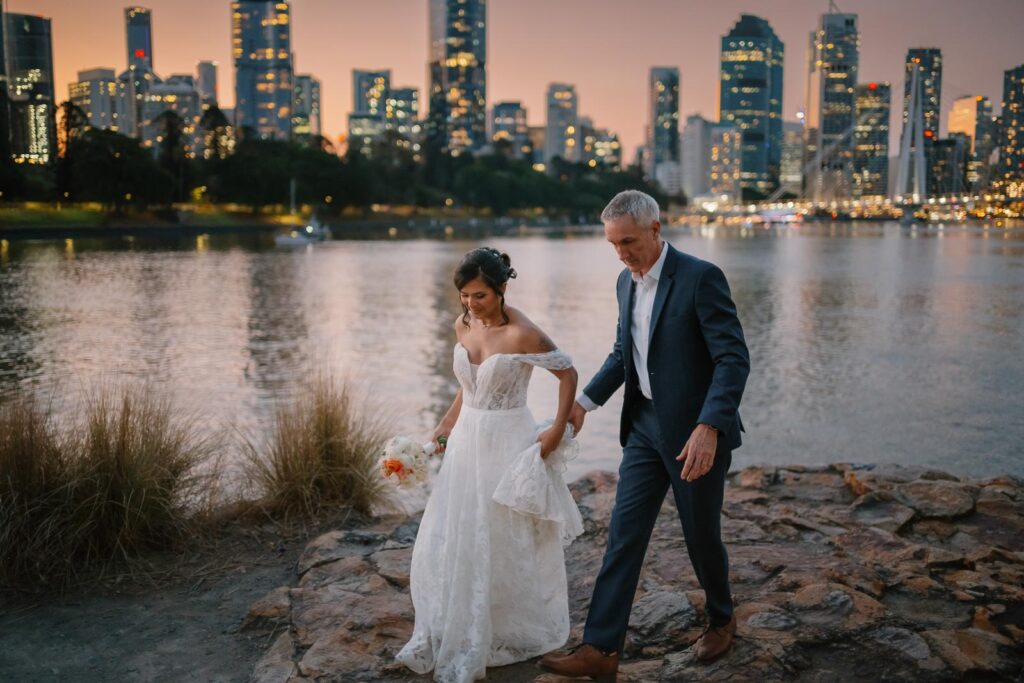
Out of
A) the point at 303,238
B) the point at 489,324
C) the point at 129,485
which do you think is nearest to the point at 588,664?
the point at 489,324

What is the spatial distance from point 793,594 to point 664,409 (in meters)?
1.49

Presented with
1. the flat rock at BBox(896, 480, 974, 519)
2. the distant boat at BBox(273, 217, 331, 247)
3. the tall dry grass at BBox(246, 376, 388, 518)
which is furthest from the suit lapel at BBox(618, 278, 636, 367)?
the distant boat at BBox(273, 217, 331, 247)

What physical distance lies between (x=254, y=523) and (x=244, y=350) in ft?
42.3

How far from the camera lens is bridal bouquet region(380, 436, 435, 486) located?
4.29 m

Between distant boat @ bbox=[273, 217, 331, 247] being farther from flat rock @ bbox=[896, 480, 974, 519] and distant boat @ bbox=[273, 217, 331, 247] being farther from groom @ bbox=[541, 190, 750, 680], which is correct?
groom @ bbox=[541, 190, 750, 680]

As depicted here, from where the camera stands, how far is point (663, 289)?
3711 mm

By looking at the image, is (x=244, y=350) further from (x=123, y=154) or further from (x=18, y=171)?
(x=123, y=154)

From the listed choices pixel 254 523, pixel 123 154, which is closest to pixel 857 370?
pixel 254 523

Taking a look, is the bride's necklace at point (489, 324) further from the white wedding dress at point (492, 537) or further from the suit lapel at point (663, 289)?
the suit lapel at point (663, 289)

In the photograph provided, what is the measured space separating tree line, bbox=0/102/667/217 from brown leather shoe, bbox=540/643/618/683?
59136 mm

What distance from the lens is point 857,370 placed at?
16.8m

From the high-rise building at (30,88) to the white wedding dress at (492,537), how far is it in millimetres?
65236

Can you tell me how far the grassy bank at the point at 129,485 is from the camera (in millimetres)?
5199

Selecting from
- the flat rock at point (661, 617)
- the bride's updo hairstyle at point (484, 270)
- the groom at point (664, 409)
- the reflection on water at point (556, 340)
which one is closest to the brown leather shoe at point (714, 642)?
the groom at point (664, 409)
